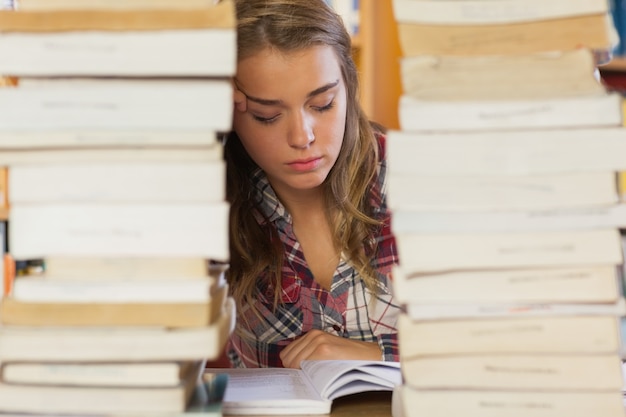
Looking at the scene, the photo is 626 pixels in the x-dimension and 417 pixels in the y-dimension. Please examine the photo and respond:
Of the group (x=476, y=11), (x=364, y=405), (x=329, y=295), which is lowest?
(x=364, y=405)

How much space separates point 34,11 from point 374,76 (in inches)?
76.7

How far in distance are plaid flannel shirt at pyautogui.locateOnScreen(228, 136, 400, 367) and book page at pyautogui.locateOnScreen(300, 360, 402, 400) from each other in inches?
Answer: 20.3

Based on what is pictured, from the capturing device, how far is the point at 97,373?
27.5 inches

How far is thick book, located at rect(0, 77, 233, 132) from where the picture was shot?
2.28ft

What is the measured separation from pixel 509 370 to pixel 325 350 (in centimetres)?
59

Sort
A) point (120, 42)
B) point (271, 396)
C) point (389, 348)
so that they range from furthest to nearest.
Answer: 1. point (389, 348)
2. point (271, 396)
3. point (120, 42)

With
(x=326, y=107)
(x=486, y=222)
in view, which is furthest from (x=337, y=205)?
(x=486, y=222)

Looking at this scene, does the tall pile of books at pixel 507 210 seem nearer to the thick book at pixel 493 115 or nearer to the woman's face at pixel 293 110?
the thick book at pixel 493 115

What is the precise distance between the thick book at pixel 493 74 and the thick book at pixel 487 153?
40 mm

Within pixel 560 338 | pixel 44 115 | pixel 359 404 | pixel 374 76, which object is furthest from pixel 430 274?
pixel 374 76

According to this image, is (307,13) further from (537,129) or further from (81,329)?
(81,329)

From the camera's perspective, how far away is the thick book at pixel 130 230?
694 millimetres

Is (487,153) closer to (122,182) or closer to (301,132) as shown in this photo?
(122,182)

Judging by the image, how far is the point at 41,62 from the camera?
0.69 m
